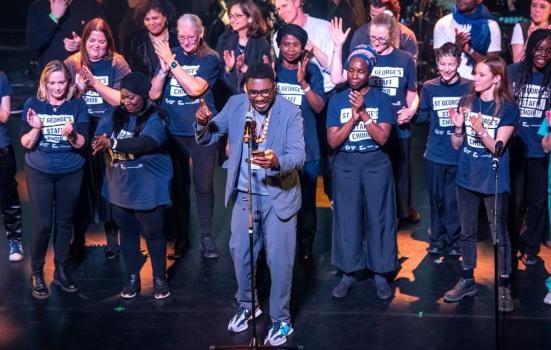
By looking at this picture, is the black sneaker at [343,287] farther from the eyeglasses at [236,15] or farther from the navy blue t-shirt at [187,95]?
the eyeglasses at [236,15]

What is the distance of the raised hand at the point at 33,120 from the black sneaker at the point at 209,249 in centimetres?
167

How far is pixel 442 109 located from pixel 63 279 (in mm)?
3030

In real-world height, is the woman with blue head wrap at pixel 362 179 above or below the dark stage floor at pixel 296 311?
above

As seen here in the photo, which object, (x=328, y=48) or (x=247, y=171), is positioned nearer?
(x=247, y=171)

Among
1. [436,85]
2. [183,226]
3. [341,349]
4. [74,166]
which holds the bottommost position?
[341,349]

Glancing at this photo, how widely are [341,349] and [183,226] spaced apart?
215 centimetres

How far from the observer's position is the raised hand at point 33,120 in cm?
637

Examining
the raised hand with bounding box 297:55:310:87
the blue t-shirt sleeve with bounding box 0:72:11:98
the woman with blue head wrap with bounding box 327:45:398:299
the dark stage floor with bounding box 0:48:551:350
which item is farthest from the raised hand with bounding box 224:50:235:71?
the blue t-shirt sleeve with bounding box 0:72:11:98

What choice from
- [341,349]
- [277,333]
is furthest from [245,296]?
[341,349]

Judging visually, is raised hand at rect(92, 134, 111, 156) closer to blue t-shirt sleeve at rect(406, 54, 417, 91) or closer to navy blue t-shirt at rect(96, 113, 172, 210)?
navy blue t-shirt at rect(96, 113, 172, 210)

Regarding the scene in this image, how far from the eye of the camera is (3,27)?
40.2 feet

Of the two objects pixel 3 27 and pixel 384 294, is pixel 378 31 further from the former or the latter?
pixel 3 27

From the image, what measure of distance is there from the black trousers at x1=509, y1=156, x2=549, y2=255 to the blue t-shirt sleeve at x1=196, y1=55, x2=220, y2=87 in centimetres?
236

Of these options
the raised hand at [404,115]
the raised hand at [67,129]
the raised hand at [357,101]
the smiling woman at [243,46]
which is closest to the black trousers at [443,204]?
the raised hand at [404,115]
